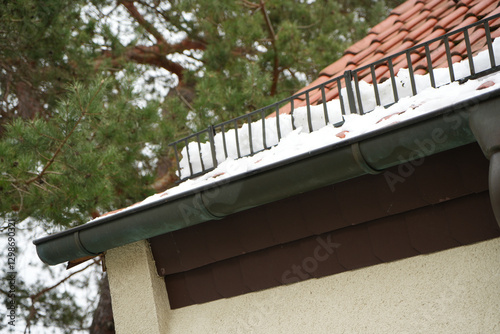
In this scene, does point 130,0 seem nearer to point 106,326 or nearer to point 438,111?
point 106,326

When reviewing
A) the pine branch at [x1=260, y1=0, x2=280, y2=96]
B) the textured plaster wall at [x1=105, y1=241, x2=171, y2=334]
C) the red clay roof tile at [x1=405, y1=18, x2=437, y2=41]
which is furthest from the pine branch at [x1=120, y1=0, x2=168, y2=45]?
the textured plaster wall at [x1=105, y1=241, x2=171, y2=334]

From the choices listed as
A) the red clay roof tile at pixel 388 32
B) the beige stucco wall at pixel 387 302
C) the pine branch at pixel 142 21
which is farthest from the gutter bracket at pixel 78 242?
the pine branch at pixel 142 21

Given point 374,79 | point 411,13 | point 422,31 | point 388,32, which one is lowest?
point 374,79

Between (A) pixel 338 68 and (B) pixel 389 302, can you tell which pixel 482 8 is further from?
(B) pixel 389 302

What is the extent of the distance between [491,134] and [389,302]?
3.20ft

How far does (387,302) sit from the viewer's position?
8.91 feet

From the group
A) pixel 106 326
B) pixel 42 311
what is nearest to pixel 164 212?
pixel 106 326

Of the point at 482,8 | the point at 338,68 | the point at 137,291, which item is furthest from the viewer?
the point at 338,68

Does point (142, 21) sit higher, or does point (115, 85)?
point (142, 21)

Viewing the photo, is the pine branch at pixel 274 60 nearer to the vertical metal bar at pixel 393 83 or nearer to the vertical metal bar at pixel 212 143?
the vertical metal bar at pixel 212 143

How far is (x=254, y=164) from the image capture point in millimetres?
2922

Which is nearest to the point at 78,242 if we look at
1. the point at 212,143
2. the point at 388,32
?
the point at 212,143

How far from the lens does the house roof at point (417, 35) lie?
360 centimetres

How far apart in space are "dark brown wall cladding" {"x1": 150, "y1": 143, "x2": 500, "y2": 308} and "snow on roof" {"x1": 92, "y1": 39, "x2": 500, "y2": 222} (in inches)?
9.8
